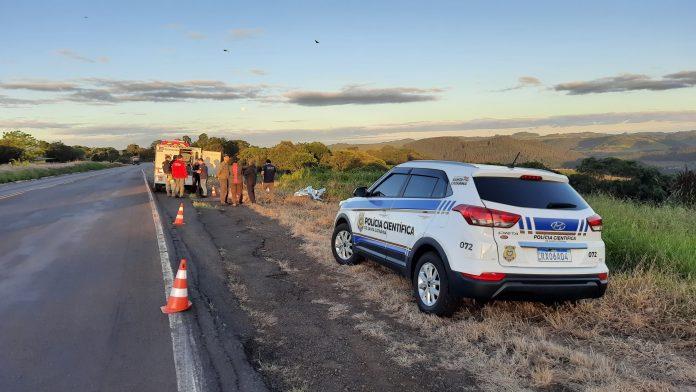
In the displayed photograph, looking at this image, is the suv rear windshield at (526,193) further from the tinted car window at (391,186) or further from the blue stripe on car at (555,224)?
the tinted car window at (391,186)

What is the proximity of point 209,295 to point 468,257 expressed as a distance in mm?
3501

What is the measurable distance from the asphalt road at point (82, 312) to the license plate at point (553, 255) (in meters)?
3.75

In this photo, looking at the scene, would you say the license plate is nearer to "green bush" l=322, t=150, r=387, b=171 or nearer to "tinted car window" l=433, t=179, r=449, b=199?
"tinted car window" l=433, t=179, r=449, b=199

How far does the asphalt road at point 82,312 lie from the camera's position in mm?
4301

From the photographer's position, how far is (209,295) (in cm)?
689

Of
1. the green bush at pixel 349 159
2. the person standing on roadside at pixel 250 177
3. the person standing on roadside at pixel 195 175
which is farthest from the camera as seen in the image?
the green bush at pixel 349 159

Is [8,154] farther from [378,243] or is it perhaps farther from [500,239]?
[500,239]

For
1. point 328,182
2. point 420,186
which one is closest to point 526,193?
point 420,186

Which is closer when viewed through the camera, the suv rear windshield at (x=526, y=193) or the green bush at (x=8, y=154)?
the suv rear windshield at (x=526, y=193)

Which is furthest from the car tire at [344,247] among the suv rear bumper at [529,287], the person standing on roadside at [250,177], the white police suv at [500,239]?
the person standing on roadside at [250,177]

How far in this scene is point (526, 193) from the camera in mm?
5641

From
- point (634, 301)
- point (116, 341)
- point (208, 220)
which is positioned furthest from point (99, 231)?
point (634, 301)

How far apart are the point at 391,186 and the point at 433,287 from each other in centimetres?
193

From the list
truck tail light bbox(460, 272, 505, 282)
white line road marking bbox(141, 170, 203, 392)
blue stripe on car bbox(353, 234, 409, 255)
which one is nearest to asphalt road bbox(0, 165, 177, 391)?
white line road marking bbox(141, 170, 203, 392)
